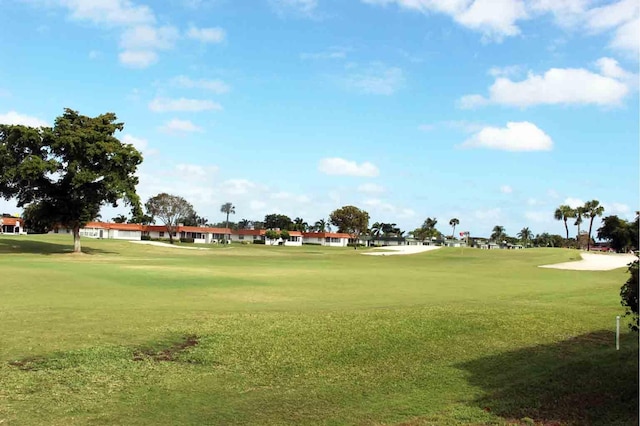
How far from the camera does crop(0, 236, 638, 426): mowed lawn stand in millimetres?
8172

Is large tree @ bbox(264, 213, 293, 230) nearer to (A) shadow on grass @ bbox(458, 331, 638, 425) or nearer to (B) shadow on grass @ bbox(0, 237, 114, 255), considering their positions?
(B) shadow on grass @ bbox(0, 237, 114, 255)

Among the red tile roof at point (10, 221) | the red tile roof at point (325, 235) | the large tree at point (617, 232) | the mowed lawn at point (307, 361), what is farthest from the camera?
the red tile roof at point (325, 235)

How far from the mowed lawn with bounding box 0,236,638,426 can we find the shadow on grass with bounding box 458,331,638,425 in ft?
0.12

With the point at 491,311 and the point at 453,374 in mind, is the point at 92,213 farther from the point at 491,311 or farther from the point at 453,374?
the point at 453,374

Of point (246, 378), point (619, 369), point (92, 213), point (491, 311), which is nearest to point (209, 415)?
point (246, 378)

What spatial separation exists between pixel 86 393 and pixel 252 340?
4797 millimetres

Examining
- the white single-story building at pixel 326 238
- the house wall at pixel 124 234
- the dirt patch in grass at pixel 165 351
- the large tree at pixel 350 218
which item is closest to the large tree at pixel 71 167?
the dirt patch in grass at pixel 165 351

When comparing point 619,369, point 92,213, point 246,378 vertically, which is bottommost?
point 246,378

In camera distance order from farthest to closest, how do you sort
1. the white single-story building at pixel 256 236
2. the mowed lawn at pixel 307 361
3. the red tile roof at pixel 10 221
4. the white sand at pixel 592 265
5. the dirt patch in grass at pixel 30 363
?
the white single-story building at pixel 256 236 → the red tile roof at pixel 10 221 → the white sand at pixel 592 265 → the dirt patch in grass at pixel 30 363 → the mowed lawn at pixel 307 361

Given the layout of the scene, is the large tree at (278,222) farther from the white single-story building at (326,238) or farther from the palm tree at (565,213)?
the palm tree at (565,213)

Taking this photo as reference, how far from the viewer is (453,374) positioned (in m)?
10.6

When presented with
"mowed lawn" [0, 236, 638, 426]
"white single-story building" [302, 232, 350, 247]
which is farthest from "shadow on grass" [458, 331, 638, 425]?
"white single-story building" [302, 232, 350, 247]

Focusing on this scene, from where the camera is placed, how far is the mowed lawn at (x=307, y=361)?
817 cm

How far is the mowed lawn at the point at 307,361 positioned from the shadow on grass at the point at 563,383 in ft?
0.12
